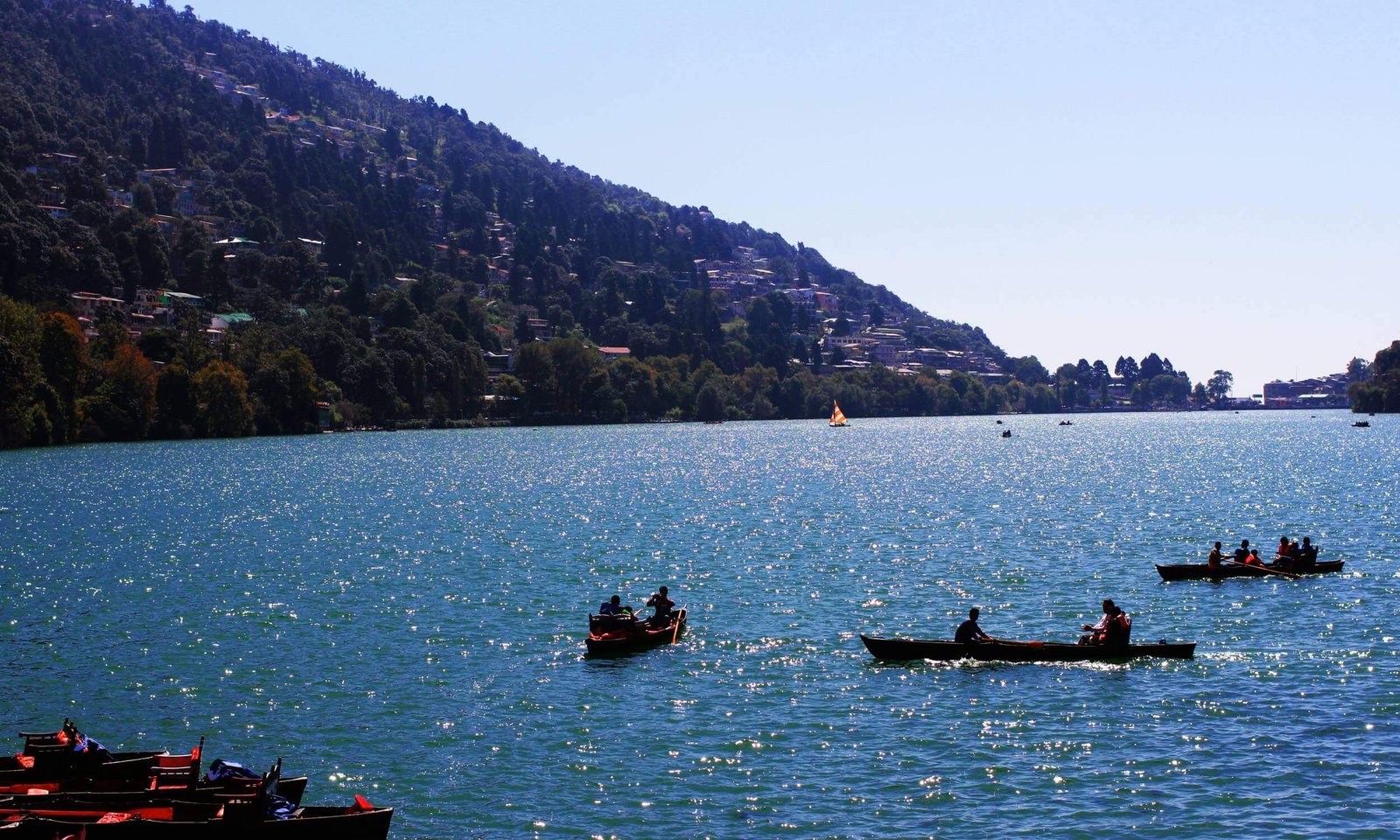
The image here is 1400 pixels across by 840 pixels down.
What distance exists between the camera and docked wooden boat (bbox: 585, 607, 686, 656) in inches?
1499

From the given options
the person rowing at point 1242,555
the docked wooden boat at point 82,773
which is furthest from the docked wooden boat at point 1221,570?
the docked wooden boat at point 82,773

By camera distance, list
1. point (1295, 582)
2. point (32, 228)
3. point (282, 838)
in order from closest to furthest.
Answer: point (282, 838) → point (1295, 582) → point (32, 228)

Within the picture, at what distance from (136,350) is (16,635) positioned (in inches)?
4837

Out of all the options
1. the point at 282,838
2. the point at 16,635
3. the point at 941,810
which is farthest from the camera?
the point at 16,635

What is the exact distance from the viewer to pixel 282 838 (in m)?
21.9

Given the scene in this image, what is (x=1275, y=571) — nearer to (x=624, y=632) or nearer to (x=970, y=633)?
(x=970, y=633)

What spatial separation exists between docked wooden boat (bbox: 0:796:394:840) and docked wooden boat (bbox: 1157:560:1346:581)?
1540 inches

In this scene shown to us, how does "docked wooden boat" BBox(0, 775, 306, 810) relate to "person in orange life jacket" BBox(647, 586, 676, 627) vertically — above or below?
below

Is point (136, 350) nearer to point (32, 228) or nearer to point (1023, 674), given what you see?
point (32, 228)

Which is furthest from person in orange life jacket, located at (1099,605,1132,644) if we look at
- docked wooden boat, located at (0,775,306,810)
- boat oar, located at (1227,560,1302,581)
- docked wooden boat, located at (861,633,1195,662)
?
docked wooden boat, located at (0,775,306,810)

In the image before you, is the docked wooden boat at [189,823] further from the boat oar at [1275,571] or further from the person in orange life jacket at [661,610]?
the boat oar at [1275,571]

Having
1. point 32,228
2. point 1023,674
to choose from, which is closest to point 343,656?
point 1023,674

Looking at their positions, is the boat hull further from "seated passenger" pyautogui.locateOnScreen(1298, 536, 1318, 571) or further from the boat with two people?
"seated passenger" pyautogui.locateOnScreen(1298, 536, 1318, 571)

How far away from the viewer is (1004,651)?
36.2 metres
